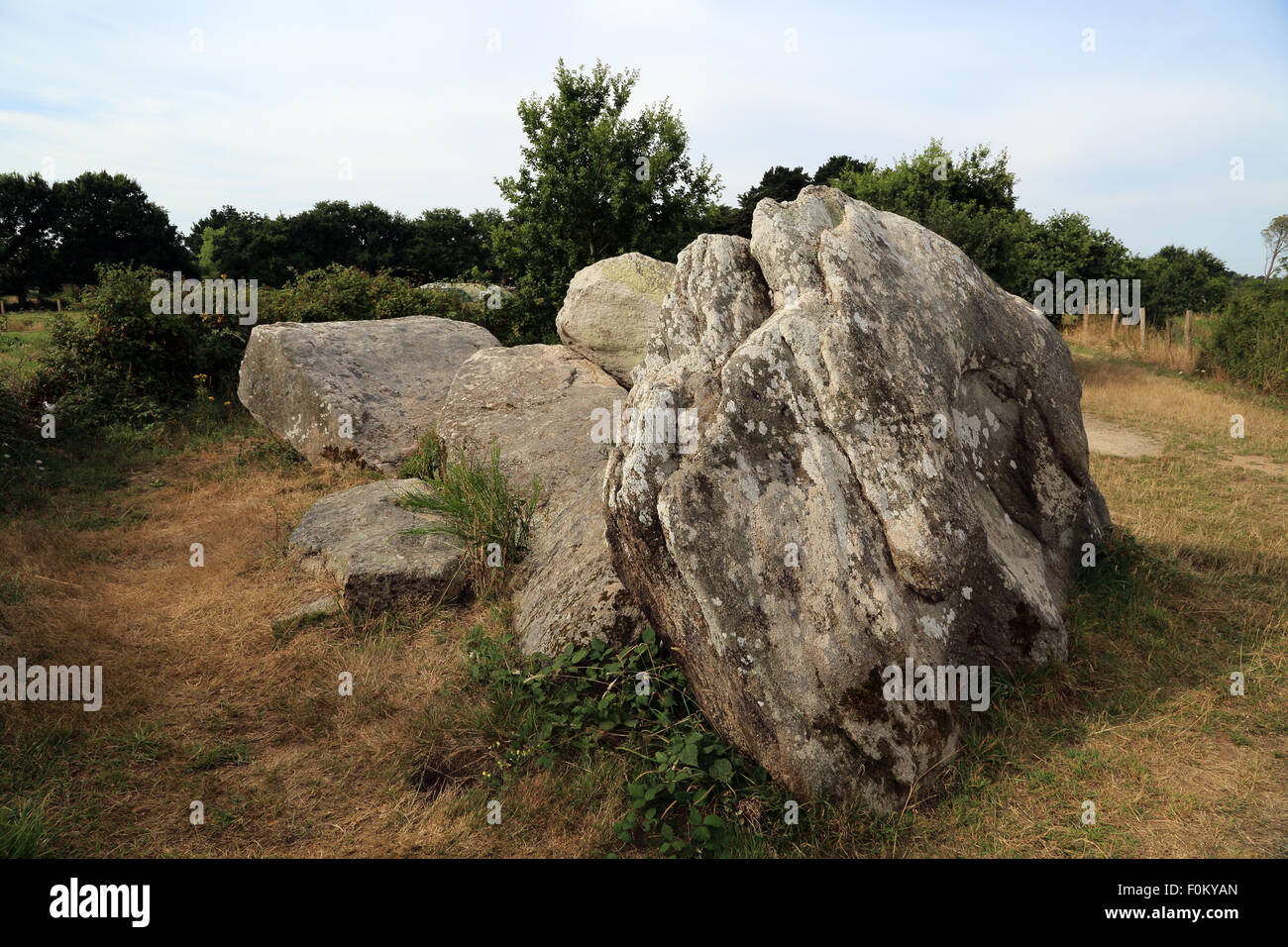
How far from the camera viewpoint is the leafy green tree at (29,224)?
103 feet

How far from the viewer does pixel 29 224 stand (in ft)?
107

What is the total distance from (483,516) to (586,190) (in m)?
11.0

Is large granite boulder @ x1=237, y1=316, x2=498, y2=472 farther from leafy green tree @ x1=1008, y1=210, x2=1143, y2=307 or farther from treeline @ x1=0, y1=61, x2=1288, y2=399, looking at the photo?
leafy green tree @ x1=1008, y1=210, x2=1143, y2=307

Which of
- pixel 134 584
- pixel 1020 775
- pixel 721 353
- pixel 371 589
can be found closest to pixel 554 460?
pixel 371 589

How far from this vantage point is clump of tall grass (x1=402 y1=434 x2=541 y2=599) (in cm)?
648

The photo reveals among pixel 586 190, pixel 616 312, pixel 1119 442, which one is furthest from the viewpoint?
pixel 586 190

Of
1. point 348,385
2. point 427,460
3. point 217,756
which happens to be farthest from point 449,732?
point 348,385

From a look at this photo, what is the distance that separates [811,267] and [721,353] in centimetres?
81

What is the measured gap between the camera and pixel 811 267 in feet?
16.9

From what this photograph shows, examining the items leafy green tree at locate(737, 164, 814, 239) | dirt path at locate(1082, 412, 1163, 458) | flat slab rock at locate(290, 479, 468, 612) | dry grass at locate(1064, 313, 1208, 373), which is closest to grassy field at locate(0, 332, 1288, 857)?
flat slab rock at locate(290, 479, 468, 612)

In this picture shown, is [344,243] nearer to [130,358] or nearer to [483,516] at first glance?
[130,358]

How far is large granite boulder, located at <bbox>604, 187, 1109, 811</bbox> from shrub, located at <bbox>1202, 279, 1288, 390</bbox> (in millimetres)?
15174
